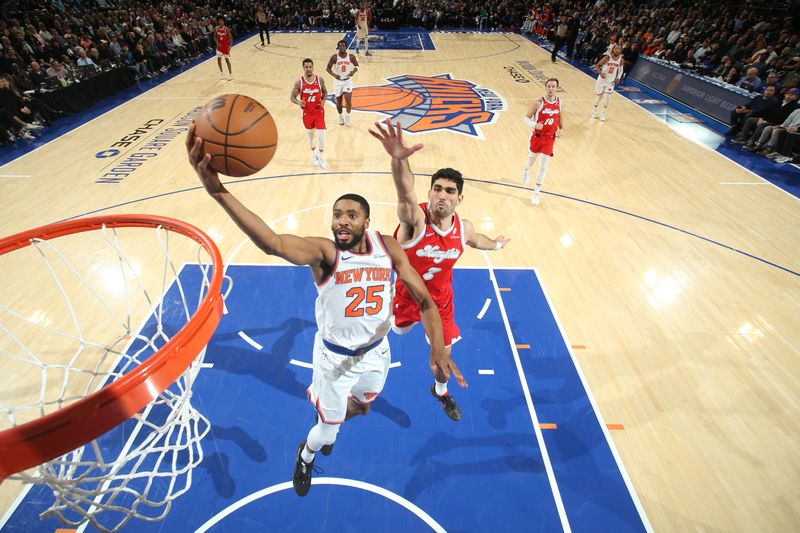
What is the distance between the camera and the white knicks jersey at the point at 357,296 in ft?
8.84

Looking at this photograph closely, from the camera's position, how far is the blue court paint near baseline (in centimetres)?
318

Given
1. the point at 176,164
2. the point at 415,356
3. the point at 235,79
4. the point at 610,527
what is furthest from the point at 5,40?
the point at 610,527

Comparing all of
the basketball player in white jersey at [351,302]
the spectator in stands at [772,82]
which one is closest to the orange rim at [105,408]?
the basketball player in white jersey at [351,302]

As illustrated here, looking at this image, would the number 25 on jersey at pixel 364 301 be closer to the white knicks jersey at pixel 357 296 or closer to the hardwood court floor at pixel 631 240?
the white knicks jersey at pixel 357 296

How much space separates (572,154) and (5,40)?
15584 mm

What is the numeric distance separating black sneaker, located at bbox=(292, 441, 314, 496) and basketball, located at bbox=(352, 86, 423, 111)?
33.1ft

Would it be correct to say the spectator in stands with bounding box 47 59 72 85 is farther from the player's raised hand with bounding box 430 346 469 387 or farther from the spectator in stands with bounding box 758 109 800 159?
the spectator in stands with bounding box 758 109 800 159

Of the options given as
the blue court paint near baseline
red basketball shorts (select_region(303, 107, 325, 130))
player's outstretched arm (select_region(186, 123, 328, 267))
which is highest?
player's outstretched arm (select_region(186, 123, 328, 267))

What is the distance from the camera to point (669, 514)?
3.25 metres

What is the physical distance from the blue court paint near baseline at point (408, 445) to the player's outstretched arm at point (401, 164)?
6.33ft

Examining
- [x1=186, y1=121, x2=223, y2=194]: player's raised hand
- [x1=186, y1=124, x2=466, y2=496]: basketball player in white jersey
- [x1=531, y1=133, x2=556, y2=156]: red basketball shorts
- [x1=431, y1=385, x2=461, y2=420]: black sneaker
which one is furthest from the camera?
[x1=531, y1=133, x2=556, y2=156]: red basketball shorts

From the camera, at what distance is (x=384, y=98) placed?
12.4m

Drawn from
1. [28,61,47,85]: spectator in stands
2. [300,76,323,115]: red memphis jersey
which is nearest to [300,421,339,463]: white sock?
[300,76,323,115]: red memphis jersey

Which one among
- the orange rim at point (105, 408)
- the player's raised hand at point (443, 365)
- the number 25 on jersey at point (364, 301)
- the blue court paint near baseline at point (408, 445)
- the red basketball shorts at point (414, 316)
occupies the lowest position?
the blue court paint near baseline at point (408, 445)
